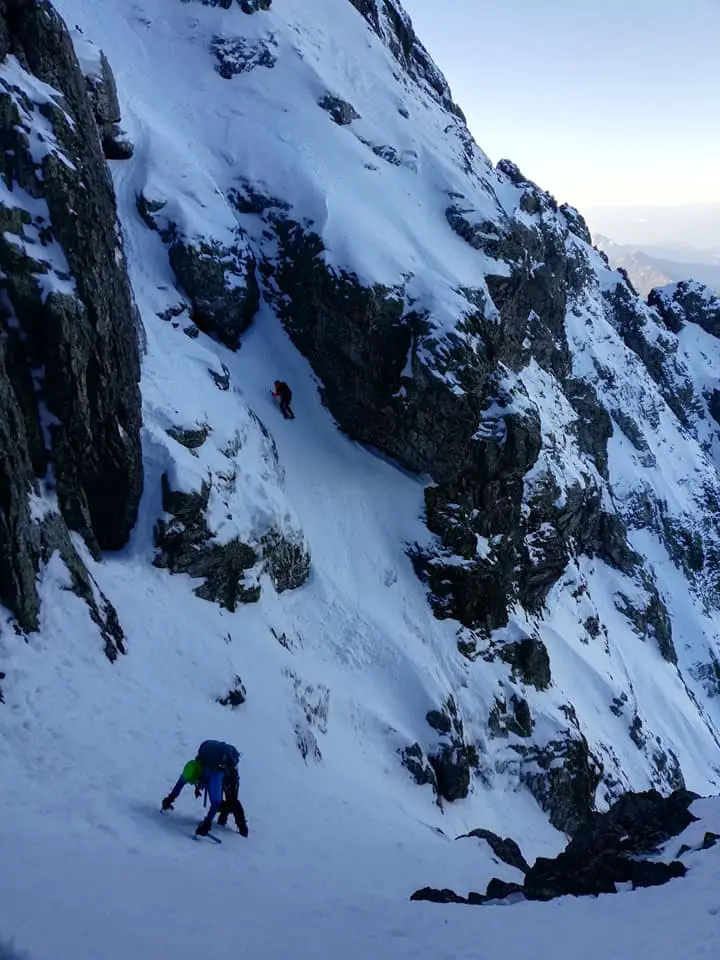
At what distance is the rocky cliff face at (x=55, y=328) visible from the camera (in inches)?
579

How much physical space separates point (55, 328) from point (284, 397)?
15405 millimetres

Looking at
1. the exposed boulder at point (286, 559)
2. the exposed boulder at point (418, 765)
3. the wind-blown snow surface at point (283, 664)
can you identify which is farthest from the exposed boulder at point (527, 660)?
the exposed boulder at point (286, 559)

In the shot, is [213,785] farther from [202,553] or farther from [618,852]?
[202,553]

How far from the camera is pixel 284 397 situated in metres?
30.6

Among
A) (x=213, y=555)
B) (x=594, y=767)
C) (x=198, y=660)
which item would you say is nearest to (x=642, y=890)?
(x=198, y=660)

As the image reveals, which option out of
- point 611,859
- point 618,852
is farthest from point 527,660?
point 611,859

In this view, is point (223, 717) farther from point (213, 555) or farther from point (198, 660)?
point (213, 555)

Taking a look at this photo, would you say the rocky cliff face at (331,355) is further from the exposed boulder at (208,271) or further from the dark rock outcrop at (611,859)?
the dark rock outcrop at (611,859)

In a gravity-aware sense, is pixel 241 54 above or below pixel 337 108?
below

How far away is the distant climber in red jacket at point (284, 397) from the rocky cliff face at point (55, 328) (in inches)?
449

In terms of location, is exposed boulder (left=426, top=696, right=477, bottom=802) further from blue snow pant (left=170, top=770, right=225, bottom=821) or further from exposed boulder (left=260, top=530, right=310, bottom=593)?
blue snow pant (left=170, top=770, right=225, bottom=821)

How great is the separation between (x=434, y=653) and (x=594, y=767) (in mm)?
9705

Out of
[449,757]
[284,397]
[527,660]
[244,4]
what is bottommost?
[449,757]

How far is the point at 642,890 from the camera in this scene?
9.41 m
